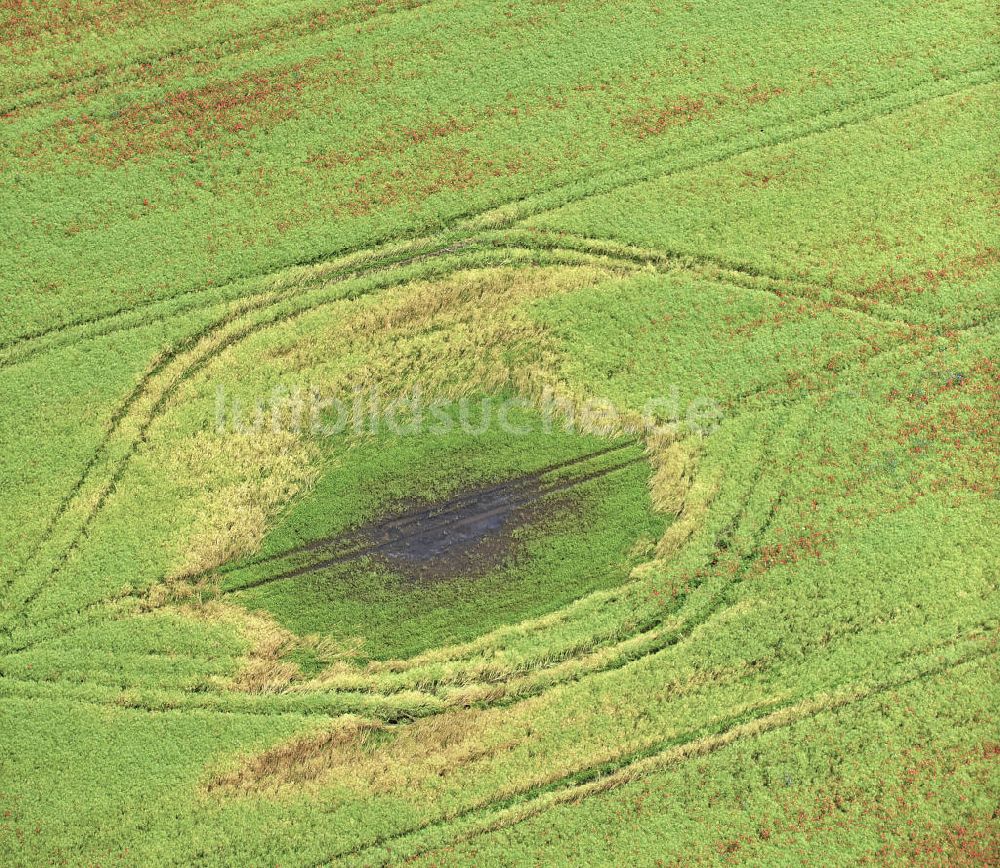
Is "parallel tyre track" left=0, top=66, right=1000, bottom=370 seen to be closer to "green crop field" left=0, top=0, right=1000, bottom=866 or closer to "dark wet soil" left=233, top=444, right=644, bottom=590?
"green crop field" left=0, top=0, right=1000, bottom=866

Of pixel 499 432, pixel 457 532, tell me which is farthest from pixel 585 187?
pixel 457 532

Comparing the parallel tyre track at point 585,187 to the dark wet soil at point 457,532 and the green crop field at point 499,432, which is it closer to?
the green crop field at point 499,432

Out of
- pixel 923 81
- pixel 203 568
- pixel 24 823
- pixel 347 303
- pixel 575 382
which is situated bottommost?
pixel 24 823

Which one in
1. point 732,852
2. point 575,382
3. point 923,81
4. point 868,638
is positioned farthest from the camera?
point 923,81

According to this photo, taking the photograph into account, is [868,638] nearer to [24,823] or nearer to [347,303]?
[347,303]

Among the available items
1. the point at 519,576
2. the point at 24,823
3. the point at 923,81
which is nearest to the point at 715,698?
the point at 519,576

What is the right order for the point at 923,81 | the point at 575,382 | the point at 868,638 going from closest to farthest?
the point at 868,638
the point at 575,382
the point at 923,81

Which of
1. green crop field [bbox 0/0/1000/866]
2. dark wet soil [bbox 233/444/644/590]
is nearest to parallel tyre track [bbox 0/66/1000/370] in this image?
green crop field [bbox 0/0/1000/866]

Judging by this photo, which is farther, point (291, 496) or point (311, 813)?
point (291, 496)

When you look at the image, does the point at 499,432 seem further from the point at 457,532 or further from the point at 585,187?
the point at 585,187
